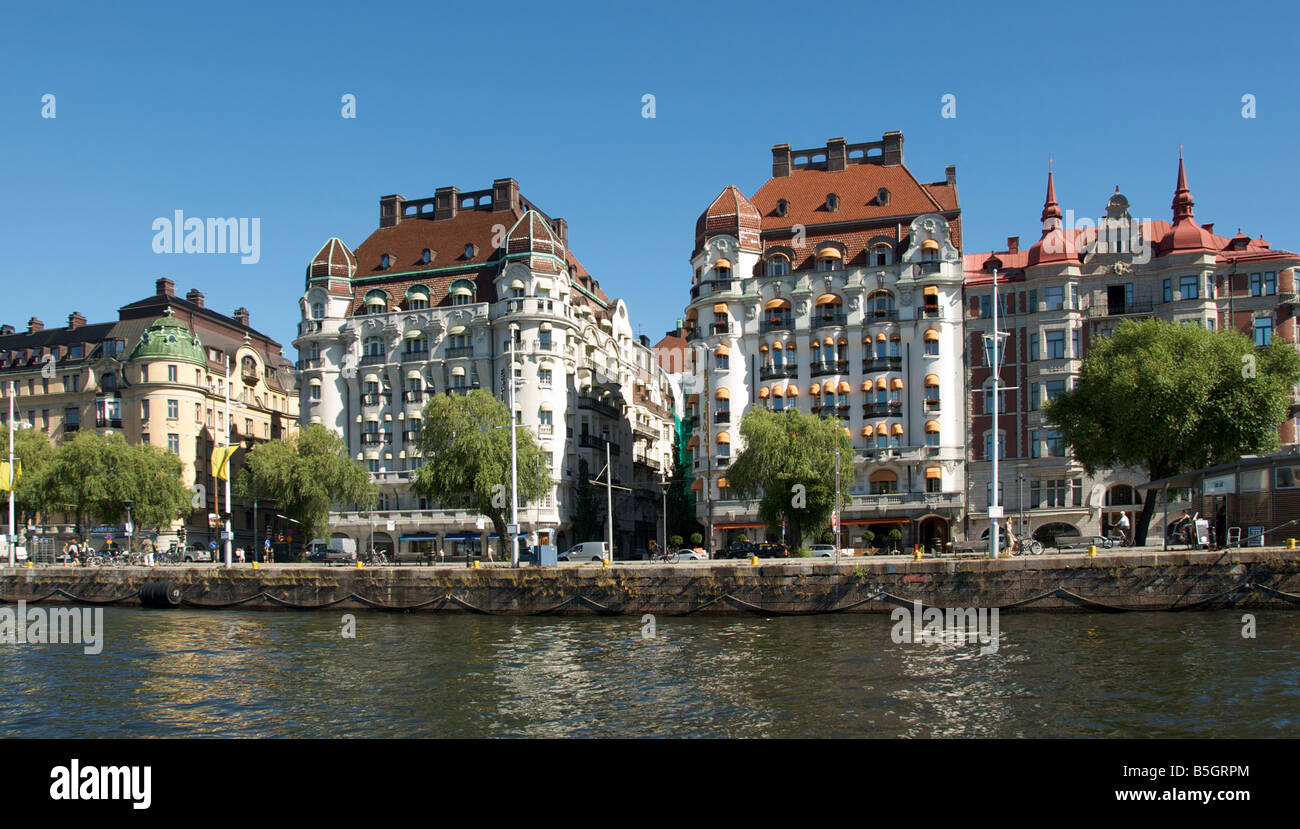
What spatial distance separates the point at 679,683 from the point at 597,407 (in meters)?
82.6

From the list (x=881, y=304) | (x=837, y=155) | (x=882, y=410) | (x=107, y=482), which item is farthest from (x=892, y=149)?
(x=107, y=482)

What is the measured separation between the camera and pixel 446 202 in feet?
388

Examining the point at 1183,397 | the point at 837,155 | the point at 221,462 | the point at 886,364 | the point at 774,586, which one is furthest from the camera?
the point at 837,155

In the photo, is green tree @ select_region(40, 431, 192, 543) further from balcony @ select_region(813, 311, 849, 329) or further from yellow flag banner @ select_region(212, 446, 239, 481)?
balcony @ select_region(813, 311, 849, 329)

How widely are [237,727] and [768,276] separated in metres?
79.7

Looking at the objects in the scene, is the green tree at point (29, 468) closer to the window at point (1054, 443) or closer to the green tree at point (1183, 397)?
the green tree at point (1183, 397)

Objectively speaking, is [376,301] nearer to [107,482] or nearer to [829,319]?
[107,482]

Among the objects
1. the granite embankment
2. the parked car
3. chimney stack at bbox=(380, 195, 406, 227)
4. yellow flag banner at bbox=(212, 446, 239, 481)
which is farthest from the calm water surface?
chimney stack at bbox=(380, 195, 406, 227)

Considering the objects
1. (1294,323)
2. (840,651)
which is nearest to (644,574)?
(840,651)

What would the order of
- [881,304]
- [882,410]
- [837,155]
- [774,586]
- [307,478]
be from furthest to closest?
[837,155]
[881,304]
[882,410]
[307,478]
[774,586]

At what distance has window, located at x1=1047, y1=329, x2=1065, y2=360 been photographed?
90.6 m

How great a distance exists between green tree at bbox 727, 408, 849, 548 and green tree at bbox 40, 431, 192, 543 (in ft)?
182
